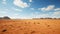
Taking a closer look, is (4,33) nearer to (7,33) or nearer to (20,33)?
(7,33)

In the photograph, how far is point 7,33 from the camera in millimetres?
8203

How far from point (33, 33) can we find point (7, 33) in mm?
2561

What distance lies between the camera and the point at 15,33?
822cm

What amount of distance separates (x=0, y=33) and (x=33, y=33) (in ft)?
10.6

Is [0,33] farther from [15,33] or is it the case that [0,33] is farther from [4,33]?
[15,33]

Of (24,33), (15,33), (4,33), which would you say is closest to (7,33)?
(4,33)

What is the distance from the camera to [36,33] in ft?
27.5

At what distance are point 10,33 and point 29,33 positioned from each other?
6.14 ft

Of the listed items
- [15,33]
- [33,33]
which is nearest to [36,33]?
[33,33]

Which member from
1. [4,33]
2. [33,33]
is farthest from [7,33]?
[33,33]

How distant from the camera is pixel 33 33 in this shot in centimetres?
836


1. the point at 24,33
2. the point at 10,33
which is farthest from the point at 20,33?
the point at 10,33

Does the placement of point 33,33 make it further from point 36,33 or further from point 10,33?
point 10,33

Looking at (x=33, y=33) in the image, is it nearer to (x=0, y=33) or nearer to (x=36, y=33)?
(x=36, y=33)
